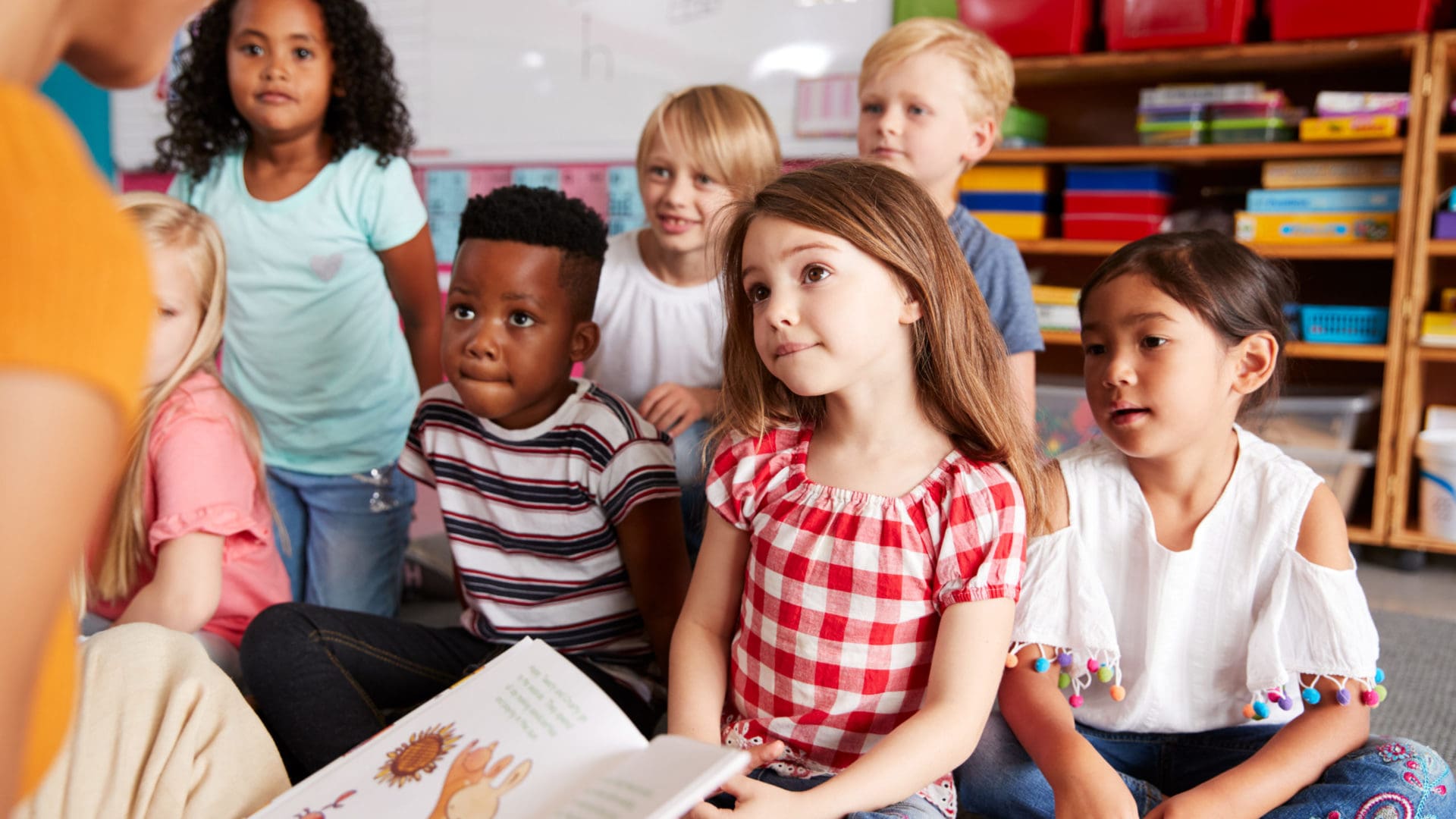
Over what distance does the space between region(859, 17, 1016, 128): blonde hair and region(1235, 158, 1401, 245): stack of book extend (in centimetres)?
111

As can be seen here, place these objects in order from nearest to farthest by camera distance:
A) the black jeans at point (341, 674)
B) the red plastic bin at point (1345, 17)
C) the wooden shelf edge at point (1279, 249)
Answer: the black jeans at point (341, 674) → the red plastic bin at point (1345, 17) → the wooden shelf edge at point (1279, 249)

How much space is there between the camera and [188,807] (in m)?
0.90

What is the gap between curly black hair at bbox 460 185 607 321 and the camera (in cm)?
121

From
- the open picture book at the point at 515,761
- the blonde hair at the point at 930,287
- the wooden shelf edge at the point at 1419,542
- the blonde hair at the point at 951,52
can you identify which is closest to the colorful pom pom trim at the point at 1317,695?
the blonde hair at the point at 930,287

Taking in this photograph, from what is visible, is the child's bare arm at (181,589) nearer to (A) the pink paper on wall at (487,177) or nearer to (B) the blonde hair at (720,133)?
(B) the blonde hair at (720,133)

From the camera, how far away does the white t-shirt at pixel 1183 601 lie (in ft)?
3.13

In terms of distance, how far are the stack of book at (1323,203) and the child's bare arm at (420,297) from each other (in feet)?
5.70

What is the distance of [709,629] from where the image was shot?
3.34ft

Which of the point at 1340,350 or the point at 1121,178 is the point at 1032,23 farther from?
the point at 1340,350

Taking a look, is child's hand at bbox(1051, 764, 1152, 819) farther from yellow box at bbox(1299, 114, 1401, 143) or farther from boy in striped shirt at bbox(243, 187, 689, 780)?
yellow box at bbox(1299, 114, 1401, 143)

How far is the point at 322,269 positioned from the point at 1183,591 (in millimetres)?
1324

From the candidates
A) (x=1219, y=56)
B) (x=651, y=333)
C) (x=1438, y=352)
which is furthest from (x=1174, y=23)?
(x=651, y=333)

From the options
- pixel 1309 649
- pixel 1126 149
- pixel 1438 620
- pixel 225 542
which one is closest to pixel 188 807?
pixel 225 542

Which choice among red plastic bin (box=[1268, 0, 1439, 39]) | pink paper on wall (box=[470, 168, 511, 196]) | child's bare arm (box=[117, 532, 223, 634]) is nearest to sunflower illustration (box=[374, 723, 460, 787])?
child's bare arm (box=[117, 532, 223, 634])
